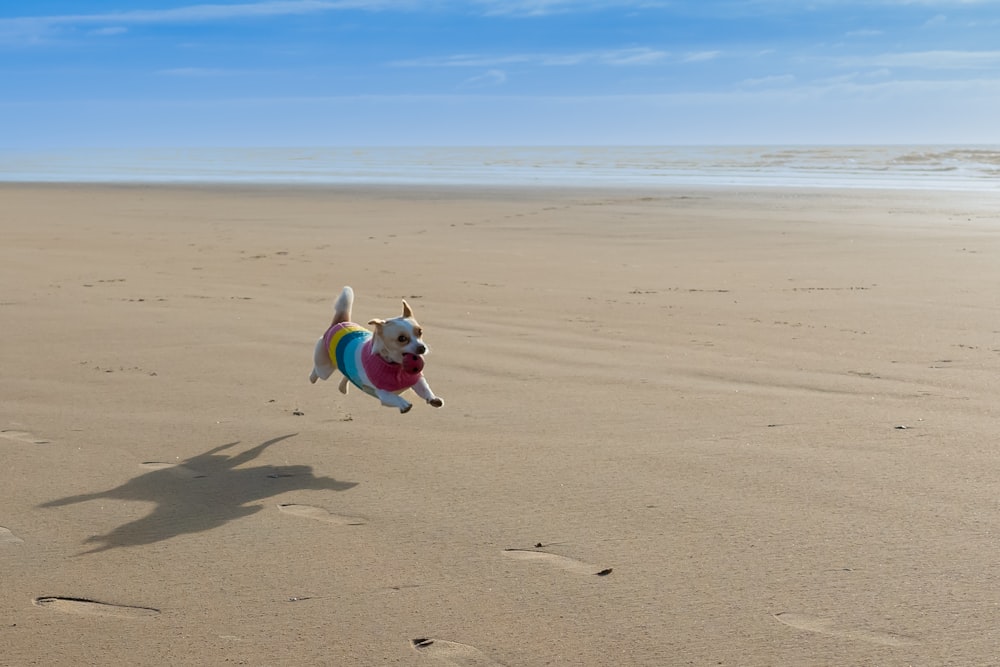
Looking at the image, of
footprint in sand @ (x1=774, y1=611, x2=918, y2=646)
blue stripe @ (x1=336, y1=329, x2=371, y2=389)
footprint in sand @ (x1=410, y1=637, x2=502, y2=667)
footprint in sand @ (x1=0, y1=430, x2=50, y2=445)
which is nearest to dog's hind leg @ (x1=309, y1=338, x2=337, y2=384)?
blue stripe @ (x1=336, y1=329, x2=371, y2=389)

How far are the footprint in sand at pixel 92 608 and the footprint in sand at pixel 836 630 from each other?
166cm

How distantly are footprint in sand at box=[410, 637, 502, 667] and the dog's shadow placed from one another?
3.75ft

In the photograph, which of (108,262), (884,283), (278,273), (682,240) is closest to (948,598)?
(884,283)

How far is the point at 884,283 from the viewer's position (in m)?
8.96

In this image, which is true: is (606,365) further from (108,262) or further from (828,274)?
(108,262)

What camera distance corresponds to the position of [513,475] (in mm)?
4129

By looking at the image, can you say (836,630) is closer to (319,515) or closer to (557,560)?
(557,560)

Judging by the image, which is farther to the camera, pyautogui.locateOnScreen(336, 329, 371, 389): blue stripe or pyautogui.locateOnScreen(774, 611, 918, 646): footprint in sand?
pyautogui.locateOnScreen(336, 329, 371, 389): blue stripe

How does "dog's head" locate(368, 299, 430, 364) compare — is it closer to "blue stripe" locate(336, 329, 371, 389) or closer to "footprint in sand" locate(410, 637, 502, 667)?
"blue stripe" locate(336, 329, 371, 389)

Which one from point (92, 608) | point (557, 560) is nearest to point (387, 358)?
point (557, 560)

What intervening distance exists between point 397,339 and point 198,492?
3.03 feet

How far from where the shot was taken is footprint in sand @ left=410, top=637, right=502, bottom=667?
2.68 meters

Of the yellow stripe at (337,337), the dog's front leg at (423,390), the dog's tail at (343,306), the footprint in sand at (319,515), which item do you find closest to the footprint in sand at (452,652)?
the footprint in sand at (319,515)

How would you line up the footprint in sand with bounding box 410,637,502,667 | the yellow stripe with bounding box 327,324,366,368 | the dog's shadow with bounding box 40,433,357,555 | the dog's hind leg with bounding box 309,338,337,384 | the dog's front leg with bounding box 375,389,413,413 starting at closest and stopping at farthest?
the footprint in sand with bounding box 410,637,502,667 → the dog's shadow with bounding box 40,433,357,555 → the dog's front leg with bounding box 375,389,413,413 → the yellow stripe with bounding box 327,324,366,368 → the dog's hind leg with bounding box 309,338,337,384
